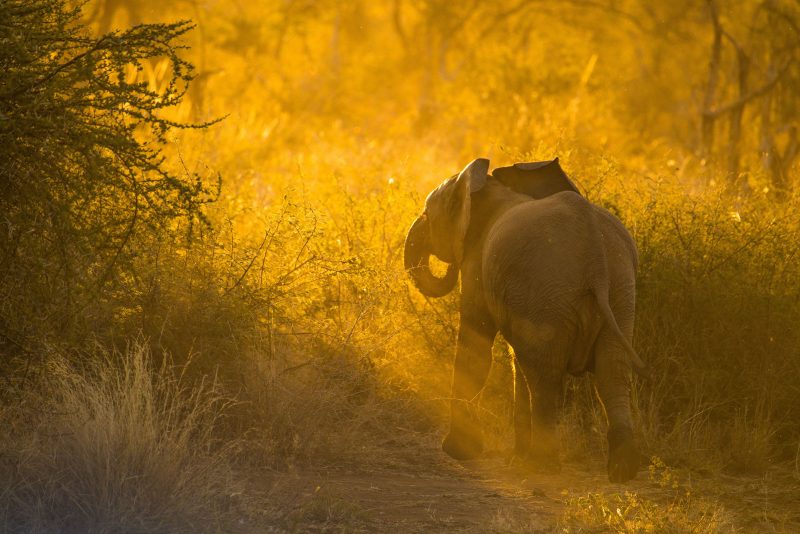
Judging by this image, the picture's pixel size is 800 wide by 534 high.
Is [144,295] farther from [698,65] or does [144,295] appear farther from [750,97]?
[698,65]

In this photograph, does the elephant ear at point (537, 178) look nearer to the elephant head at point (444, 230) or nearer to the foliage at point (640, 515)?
the elephant head at point (444, 230)

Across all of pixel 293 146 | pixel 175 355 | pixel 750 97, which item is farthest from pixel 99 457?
pixel 293 146

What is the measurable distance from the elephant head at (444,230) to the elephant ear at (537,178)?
156mm

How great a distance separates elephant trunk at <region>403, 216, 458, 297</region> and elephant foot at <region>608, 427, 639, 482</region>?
1.86m

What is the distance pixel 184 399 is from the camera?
21.6 feet

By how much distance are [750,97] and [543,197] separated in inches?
402

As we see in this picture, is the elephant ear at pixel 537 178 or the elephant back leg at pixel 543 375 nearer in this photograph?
the elephant back leg at pixel 543 375

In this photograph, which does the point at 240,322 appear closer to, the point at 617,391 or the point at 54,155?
the point at 54,155

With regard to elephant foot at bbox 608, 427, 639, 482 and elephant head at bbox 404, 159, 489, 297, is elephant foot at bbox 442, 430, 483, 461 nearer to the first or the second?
elephant head at bbox 404, 159, 489, 297

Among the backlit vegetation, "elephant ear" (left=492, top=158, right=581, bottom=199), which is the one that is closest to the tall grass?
the backlit vegetation

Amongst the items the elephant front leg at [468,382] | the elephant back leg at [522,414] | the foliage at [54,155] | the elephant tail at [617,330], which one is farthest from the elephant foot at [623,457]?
the foliage at [54,155]

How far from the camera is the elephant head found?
700 cm

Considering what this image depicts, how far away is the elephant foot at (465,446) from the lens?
7.01 m

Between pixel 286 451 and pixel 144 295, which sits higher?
pixel 144 295
